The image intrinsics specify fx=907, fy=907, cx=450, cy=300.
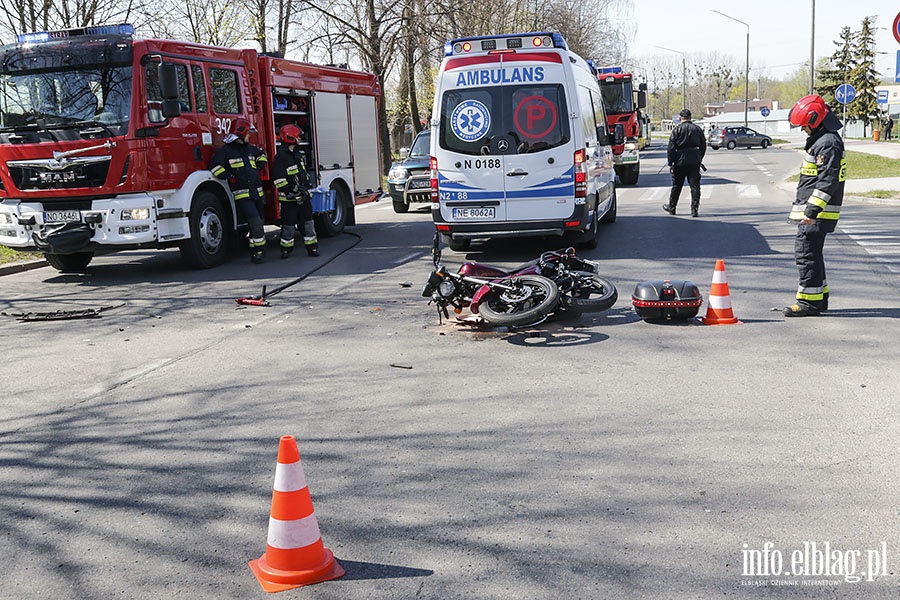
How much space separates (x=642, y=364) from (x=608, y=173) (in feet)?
26.2

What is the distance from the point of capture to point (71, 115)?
11.2 m

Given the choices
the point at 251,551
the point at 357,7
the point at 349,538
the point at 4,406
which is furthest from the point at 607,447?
the point at 357,7

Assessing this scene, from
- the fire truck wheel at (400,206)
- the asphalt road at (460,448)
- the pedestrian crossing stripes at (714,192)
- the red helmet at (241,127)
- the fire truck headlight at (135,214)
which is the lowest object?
the asphalt road at (460,448)

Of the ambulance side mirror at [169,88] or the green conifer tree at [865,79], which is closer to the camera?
the ambulance side mirror at [169,88]

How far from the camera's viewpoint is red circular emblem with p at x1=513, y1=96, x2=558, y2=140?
1160 centimetres

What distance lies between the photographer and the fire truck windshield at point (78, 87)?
11.2 metres

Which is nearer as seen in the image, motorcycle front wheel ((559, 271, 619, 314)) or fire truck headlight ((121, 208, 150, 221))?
motorcycle front wheel ((559, 271, 619, 314))

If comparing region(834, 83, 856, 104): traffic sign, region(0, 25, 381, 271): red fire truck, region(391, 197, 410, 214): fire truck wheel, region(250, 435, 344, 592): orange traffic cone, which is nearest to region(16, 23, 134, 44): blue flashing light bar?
region(0, 25, 381, 271): red fire truck

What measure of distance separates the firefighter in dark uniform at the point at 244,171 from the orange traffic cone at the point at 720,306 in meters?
6.82

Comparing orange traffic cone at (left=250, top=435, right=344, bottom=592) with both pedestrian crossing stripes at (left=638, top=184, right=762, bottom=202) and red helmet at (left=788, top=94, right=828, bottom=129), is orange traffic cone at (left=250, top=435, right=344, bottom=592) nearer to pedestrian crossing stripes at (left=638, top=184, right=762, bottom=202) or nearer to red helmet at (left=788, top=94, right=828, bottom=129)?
red helmet at (left=788, top=94, right=828, bottom=129)

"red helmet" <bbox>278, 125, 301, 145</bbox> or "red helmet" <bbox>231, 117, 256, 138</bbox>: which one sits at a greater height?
"red helmet" <bbox>231, 117, 256, 138</bbox>

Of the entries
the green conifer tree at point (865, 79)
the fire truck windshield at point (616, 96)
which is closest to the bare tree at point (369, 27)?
the fire truck windshield at point (616, 96)

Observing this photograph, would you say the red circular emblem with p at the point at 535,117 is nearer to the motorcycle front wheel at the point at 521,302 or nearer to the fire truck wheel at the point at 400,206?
the motorcycle front wheel at the point at 521,302

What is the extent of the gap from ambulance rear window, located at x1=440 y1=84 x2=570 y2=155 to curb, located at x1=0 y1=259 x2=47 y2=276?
260 inches
